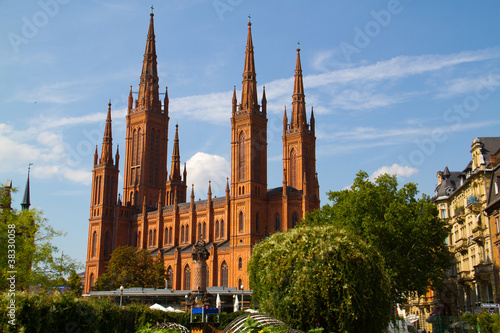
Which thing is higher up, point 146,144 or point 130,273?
point 146,144

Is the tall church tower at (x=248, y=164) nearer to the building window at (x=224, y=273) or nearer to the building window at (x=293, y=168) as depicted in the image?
the building window at (x=224, y=273)

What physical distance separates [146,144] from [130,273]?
1460 inches

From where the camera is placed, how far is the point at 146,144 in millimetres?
112438

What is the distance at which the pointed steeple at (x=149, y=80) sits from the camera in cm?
11481

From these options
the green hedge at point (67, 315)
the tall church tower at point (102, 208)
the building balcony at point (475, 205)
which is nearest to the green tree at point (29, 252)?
the green hedge at point (67, 315)

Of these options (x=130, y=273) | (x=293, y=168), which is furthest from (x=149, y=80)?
(x=130, y=273)

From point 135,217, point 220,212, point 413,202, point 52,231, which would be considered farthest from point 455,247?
point 135,217

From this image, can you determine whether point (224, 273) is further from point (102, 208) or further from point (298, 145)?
point (102, 208)

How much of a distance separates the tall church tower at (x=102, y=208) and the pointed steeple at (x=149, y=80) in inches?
342

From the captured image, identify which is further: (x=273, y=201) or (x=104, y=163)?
(x=104, y=163)

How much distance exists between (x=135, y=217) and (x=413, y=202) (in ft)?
226

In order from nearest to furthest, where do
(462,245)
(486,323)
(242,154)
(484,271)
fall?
(486,323) < (484,271) < (462,245) < (242,154)

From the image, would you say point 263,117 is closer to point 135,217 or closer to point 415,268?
point 135,217

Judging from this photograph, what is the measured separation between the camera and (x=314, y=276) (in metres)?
27.5
